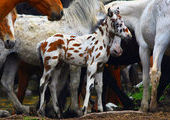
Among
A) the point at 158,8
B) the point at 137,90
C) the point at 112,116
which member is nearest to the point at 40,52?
the point at 112,116

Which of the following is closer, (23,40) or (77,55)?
(77,55)

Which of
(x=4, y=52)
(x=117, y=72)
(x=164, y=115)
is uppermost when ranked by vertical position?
(x=4, y=52)

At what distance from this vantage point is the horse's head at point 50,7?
5.01 m

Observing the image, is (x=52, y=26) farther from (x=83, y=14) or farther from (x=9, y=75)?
(x=9, y=75)

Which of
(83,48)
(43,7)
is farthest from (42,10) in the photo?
(83,48)

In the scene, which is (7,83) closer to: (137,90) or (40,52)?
(40,52)

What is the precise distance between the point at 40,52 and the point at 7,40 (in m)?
1.06

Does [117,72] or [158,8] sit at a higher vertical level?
[158,8]

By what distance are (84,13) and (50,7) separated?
193 cm

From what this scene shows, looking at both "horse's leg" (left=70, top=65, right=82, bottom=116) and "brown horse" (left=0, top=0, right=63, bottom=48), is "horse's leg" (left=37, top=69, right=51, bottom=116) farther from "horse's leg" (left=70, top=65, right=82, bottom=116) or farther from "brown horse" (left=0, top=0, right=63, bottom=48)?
"brown horse" (left=0, top=0, right=63, bottom=48)

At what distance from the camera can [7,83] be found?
6.85 meters

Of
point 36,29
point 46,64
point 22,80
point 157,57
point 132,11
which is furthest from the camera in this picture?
point 22,80

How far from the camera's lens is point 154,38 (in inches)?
225

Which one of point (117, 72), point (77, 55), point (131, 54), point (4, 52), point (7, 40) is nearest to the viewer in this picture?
point (7, 40)
